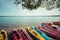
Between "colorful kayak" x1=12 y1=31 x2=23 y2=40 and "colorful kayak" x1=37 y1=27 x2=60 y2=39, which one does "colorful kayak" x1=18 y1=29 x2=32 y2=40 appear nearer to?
"colorful kayak" x1=12 y1=31 x2=23 y2=40

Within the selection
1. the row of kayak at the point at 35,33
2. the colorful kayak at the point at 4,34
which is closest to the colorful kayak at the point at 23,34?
the row of kayak at the point at 35,33

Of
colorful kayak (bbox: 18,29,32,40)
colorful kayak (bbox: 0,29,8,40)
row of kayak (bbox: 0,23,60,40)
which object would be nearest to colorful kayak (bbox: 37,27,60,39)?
row of kayak (bbox: 0,23,60,40)

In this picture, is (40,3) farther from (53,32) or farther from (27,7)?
(53,32)

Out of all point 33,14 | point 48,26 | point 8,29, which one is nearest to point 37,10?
point 33,14

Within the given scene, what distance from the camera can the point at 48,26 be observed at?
222cm

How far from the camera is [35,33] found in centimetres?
214

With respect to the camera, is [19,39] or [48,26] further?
[48,26]

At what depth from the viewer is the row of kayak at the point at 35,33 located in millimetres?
2045

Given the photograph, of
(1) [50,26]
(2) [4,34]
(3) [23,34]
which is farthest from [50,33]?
(2) [4,34]

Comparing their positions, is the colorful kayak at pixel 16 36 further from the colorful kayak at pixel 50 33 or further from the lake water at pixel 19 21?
the colorful kayak at pixel 50 33

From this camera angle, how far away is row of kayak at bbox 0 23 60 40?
2.04m

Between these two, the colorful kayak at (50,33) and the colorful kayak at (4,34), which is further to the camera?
the colorful kayak at (50,33)

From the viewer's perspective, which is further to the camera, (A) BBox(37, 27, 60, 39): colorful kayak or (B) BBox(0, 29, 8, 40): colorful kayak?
(A) BBox(37, 27, 60, 39): colorful kayak

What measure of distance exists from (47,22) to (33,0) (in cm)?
34
